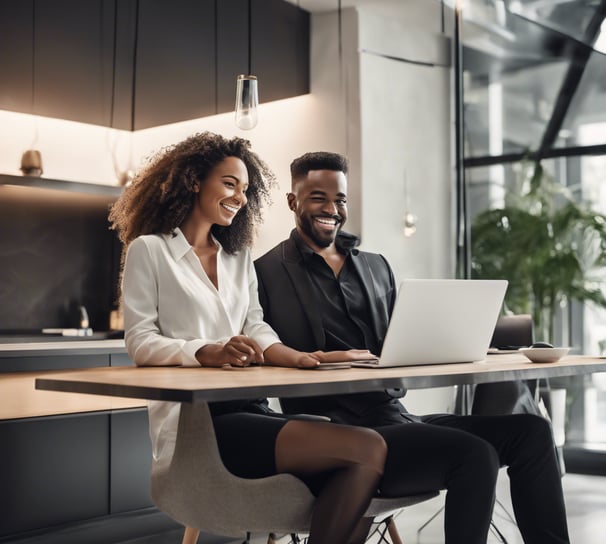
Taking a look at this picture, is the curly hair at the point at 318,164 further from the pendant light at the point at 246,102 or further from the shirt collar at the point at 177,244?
the pendant light at the point at 246,102

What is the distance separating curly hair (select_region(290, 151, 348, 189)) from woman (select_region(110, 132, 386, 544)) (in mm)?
108

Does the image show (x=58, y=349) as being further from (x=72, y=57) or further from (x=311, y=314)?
(x=72, y=57)

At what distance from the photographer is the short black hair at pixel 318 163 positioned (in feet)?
8.25

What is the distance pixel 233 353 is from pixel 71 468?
6.11ft

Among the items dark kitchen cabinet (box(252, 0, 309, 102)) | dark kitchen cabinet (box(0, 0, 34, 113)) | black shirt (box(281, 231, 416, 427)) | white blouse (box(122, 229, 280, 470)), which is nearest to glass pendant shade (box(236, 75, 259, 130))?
black shirt (box(281, 231, 416, 427))

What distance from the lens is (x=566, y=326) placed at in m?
5.64

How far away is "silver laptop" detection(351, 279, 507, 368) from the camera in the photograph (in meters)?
1.91

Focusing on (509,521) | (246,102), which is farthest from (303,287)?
(509,521)

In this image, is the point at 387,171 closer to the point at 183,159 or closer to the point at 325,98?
the point at 325,98

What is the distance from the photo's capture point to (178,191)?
2.27m

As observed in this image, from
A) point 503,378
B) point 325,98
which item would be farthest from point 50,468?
point 325,98

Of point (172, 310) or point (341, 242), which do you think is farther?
point (341, 242)

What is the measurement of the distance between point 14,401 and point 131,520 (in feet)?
2.31

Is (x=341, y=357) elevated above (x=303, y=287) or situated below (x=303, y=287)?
below
